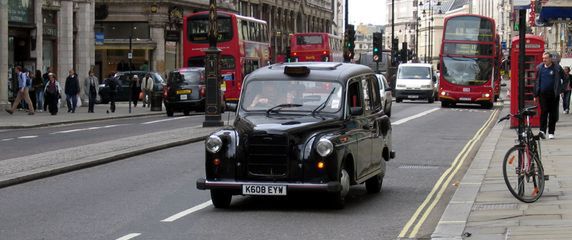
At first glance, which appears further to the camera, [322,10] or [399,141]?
[322,10]

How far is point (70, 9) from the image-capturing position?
163ft

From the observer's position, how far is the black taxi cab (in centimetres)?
1211

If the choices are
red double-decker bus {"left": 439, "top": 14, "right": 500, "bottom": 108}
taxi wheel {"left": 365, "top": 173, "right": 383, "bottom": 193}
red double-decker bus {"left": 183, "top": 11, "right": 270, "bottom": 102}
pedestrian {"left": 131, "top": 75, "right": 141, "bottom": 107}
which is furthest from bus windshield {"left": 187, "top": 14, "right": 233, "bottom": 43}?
taxi wheel {"left": 365, "top": 173, "right": 383, "bottom": 193}

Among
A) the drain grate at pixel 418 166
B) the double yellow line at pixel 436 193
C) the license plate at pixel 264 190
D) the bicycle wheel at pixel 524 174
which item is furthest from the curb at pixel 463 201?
the license plate at pixel 264 190

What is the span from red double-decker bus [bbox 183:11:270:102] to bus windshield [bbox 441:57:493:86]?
9344 mm

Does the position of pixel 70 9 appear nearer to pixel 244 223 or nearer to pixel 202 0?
pixel 202 0

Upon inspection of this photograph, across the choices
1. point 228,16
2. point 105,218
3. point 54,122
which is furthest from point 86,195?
point 228,16

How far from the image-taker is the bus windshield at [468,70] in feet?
166

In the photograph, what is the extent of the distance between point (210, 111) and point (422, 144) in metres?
7.44

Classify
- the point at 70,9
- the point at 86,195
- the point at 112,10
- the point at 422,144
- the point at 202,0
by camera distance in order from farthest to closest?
the point at 202,0 < the point at 112,10 < the point at 70,9 < the point at 422,144 < the point at 86,195

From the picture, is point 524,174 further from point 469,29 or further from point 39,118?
point 469,29

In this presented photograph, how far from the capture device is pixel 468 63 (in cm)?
5069

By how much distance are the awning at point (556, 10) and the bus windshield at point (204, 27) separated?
18731 millimetres

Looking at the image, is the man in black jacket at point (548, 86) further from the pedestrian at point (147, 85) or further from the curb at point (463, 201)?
the pedestrian at point (147, 85)
